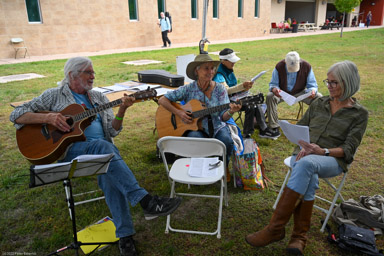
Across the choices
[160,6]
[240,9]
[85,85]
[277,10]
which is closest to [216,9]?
[240,9]

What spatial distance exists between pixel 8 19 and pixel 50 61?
3163 millimetres

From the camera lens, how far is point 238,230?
301 centimetres

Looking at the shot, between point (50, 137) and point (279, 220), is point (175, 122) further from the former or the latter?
point (279, 220)

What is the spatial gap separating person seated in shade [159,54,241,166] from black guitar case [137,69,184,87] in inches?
31.4

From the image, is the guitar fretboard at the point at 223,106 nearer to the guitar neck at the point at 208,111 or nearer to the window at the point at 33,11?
the guitar neck at the point at 208,111

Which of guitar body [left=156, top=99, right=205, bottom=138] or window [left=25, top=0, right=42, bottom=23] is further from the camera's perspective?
window [left=25, top=0, right=42, bottom=23]

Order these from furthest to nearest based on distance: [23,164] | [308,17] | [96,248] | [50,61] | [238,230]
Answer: [308,17]
[50,61]
[23,164]
[238,230]
[96,248]

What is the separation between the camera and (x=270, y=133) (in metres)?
5.27

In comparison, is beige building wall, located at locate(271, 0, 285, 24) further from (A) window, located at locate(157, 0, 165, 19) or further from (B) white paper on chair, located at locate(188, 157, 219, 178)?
(B) white paper on chair, located at locate(188, 157, 219, 178)

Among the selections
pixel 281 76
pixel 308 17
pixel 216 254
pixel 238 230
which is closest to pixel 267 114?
pixel 281 76

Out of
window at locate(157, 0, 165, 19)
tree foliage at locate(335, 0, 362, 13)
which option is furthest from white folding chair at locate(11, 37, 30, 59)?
tree foliage at locate(335, 0, 362, 13)

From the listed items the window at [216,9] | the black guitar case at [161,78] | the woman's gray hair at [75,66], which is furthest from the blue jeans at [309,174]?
the window at [216,9]

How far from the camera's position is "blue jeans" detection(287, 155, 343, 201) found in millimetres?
2604

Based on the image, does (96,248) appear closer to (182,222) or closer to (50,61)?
(182,222)
